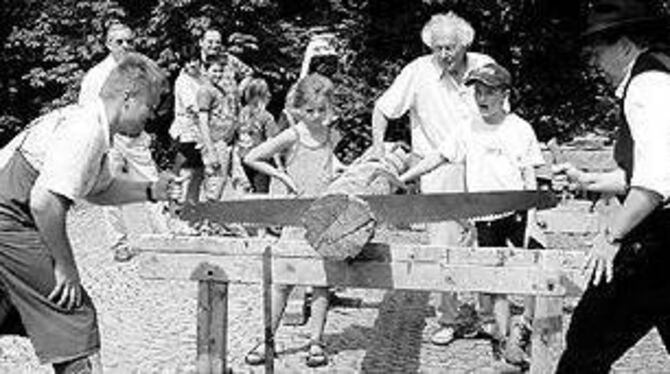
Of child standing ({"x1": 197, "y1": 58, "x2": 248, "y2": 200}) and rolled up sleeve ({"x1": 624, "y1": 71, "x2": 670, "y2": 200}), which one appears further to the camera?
child standing ({"x1": 197, "y1": 58, "x2": 248, "y2": 200})

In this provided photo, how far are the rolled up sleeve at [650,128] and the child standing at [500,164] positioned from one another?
7.16 ft

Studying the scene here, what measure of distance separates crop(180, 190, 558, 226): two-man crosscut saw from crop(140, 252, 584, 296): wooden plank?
0.30 metres

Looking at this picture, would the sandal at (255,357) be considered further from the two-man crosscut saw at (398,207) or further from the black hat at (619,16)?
the black hat at (619,16)

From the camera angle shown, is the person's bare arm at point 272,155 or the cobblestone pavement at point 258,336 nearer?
the person's bare arm at point 272,155

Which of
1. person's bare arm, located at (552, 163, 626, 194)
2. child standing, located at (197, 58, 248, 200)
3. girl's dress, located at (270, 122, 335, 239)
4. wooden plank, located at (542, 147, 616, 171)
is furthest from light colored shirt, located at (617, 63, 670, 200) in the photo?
child standing, located at (197, 58, 248, 200)

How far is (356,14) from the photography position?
16.0 meters

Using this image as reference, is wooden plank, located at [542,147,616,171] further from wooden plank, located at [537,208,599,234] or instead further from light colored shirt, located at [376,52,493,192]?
light colored shirt, located at [376,52,493,192]

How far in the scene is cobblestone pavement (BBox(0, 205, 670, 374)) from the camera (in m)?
6.34

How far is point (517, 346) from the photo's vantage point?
6238 millimetres

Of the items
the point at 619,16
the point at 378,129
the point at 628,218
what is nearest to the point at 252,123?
the point at 378,129

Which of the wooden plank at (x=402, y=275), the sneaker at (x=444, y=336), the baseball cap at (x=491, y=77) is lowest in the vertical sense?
the sneaker at (x=444, y=336)

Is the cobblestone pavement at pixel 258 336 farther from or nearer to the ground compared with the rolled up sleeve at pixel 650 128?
nearer to the ground

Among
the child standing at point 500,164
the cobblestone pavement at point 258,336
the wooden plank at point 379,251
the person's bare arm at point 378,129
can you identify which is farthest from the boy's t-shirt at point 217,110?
the wooden plank at point 379,251

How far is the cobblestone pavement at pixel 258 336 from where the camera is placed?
249 inches
